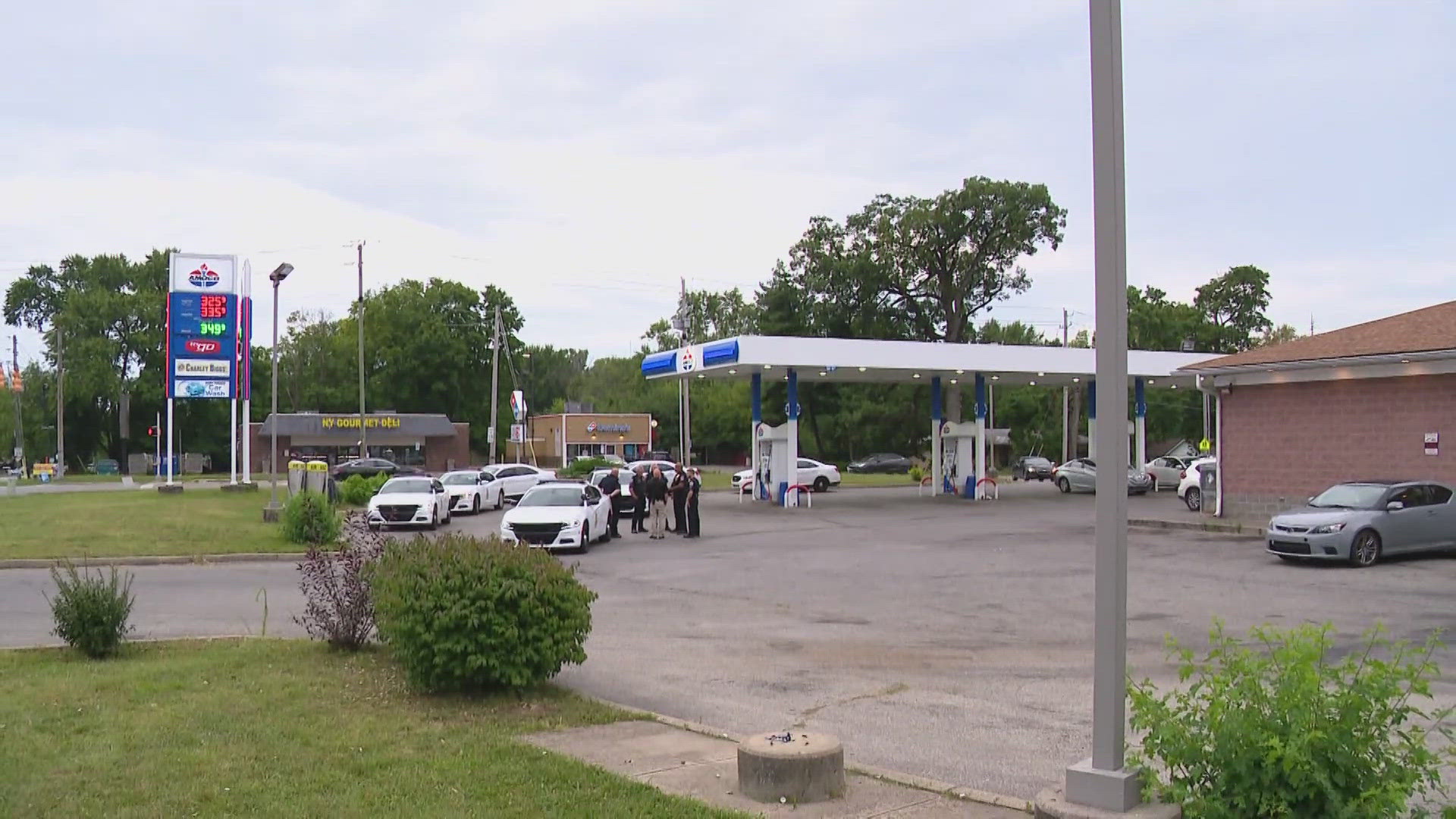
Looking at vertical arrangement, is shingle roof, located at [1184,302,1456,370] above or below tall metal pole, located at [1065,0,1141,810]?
above

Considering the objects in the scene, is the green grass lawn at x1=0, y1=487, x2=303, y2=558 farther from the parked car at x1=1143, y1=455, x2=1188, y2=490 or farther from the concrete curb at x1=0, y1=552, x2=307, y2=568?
the parked car at x1=1143, y1=455, x2=1188, y2=490

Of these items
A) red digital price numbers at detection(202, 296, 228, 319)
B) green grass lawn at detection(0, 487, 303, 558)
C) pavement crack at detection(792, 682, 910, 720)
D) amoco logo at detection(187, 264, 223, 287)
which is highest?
amoco logo at detection(187, 264, 223, 287)

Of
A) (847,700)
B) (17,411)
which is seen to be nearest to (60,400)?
(17,411)

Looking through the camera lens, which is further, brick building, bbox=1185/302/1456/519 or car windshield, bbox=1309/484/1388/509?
brick building, bbox=1185/302/1456/519

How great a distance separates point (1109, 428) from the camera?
5.46m

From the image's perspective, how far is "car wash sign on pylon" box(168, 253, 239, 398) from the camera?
42438 millimetres

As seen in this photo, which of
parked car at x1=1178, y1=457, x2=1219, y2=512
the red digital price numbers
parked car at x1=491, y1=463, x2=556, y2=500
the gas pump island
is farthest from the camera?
the red digital price numbers

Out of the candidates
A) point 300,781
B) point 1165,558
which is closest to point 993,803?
point 300,781

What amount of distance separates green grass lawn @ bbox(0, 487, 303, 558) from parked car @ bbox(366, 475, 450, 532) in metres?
2.53

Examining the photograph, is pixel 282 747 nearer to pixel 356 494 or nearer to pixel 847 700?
pixel 847 700

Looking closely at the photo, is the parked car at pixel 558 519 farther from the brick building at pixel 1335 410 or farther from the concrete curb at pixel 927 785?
the brick building at pixel 1335 410

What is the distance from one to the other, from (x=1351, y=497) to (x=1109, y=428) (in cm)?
1752

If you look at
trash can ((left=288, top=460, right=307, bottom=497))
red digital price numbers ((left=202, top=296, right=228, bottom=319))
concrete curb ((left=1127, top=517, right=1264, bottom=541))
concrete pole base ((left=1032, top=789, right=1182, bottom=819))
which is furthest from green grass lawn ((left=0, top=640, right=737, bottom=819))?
red digital price numbers ((left=202, top=296, right=228, bottom=319))

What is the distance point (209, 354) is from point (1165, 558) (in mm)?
35149
